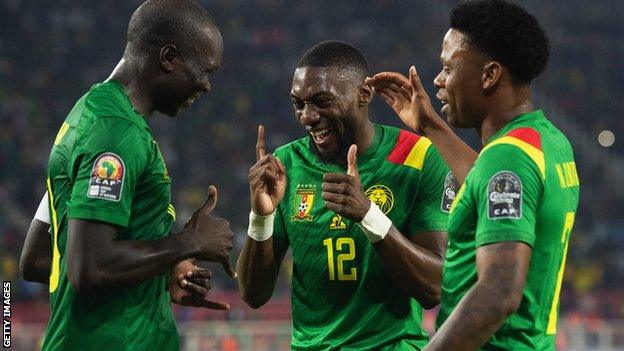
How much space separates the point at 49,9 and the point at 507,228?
19.6 meters

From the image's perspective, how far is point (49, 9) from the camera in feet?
69.6

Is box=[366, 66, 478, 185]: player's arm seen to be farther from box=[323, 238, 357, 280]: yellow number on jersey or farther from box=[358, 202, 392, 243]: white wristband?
box=[323, 238, 357, 280]: yellow number on jersey

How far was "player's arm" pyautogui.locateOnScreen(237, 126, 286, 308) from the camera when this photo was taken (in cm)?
434

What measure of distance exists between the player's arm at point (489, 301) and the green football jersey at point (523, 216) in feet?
0.18

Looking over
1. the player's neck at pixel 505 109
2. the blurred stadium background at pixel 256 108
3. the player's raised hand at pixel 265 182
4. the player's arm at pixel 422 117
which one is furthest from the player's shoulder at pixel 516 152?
the blurred stadium background at pixel 256 108

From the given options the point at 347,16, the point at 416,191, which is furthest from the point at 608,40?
the point at 416,191

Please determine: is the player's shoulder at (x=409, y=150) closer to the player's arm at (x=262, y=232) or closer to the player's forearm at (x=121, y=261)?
the player's arm at (x=262, y=232)

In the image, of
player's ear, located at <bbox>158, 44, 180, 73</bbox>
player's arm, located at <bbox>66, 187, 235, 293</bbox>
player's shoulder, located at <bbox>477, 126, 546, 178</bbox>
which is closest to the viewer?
player's shoulder, located at <bbox>477, 126, 546, 178</bbox>

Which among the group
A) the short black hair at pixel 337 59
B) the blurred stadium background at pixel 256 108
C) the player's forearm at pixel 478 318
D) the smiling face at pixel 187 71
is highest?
the blurred stadium background at pixel 256 108

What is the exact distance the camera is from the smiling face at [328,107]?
464 centimetres

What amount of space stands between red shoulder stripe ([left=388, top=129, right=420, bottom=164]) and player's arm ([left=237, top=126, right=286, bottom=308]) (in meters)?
0.58

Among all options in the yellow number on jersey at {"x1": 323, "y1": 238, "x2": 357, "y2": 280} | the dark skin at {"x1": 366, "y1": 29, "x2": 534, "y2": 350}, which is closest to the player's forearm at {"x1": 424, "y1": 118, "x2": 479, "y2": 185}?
the dark skin at {"x1": 366, "y1": 29, "x2": 534, "y2": 350}

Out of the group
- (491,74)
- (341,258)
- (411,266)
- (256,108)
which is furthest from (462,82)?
(256,108)

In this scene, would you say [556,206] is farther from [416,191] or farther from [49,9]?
[49,9]
